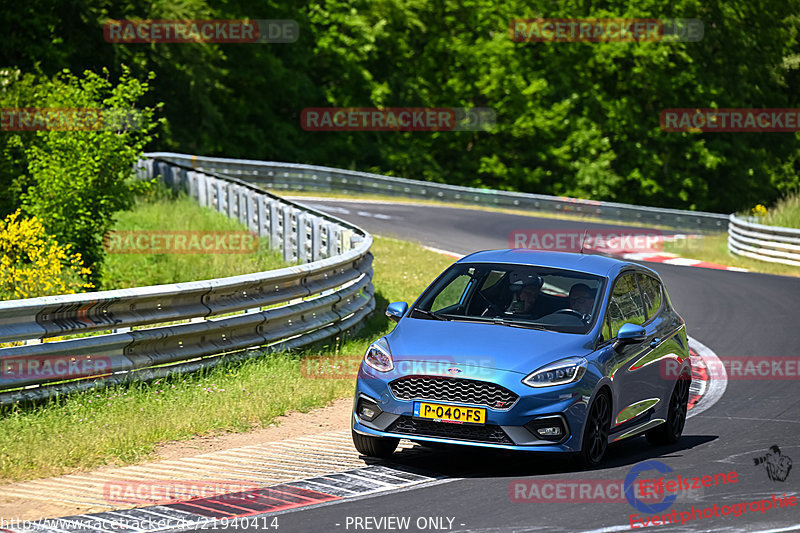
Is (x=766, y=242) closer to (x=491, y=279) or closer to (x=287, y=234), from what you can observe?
(x=287, y=234)

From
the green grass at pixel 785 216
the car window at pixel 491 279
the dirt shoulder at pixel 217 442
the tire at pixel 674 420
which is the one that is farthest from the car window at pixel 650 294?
the green grass at pixel 785 216

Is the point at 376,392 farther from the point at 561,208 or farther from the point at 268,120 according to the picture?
the point at 268,120

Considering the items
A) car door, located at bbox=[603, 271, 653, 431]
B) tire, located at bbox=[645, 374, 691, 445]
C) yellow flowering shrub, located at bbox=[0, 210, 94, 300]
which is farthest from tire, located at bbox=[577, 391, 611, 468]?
yellow flowering shrub, located at bbox=[0, 210, 94, 300]

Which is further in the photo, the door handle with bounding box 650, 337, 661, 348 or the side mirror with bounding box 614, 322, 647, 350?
the door handle with bounding box 650, 337, 661, 348

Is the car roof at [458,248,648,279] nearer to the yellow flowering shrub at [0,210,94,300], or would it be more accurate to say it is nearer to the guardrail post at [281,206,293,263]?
the yellow flowering shrub at [0,210,94,300]

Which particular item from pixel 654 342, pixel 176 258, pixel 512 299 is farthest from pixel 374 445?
pixel 176 258

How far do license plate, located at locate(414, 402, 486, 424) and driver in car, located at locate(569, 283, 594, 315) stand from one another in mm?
1572

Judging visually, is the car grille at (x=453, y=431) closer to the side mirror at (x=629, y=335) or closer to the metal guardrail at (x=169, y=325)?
the side mirror at (x=629, y=335)

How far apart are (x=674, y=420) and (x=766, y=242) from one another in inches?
814

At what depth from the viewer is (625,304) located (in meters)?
9.77

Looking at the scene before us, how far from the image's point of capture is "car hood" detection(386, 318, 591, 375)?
27.5 feet

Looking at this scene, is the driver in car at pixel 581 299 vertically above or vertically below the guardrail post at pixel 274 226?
above

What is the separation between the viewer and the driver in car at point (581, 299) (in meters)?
9.34

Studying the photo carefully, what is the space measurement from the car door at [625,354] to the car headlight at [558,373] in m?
0.44
